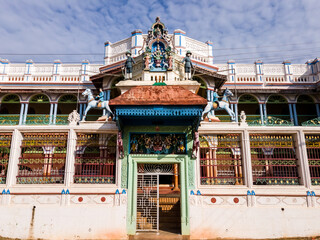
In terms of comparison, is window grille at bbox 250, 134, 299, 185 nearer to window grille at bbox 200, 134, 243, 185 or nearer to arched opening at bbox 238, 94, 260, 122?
window grille at bbox 200, 134, 243, 185

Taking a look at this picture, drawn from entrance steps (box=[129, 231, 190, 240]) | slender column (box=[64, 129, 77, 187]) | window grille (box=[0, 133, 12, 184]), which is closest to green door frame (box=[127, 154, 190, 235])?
entrance steps (box=[129, 231, 190, 240])

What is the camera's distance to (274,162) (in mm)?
8203

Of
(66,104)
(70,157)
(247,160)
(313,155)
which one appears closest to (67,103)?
(66,104)

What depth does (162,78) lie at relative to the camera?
12164mm

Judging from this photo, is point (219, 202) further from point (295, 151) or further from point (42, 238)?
point (42, 238)

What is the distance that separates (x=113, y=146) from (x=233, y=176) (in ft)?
14.3

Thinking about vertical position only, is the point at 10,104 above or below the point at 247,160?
above

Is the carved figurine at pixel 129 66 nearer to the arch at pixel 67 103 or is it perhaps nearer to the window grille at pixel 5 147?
the window grille at pixel 5 147

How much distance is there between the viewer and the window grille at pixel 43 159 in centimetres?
818

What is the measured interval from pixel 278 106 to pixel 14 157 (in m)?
20.5

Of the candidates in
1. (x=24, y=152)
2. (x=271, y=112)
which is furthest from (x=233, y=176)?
(x=271, y=112)

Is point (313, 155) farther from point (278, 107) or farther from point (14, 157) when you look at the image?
point (278, 107)

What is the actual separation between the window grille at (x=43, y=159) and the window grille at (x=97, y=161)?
1.77ft

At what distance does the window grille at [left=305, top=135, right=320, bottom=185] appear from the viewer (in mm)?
7969
